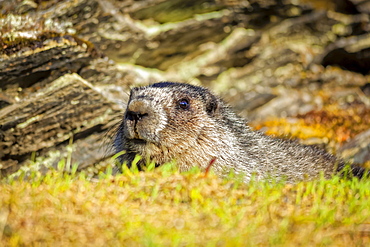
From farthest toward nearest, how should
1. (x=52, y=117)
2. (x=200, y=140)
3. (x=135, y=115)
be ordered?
(x=52, y=117), (x=200, y=140), (x=135, y=115)

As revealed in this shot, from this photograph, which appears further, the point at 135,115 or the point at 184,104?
the point at 184,104

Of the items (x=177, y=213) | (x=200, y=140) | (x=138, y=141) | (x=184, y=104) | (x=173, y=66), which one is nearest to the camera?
(x=177, y=213)

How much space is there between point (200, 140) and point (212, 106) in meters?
0.73

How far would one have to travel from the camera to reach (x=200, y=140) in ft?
22.9

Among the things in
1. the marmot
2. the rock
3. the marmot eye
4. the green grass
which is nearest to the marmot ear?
the marmot

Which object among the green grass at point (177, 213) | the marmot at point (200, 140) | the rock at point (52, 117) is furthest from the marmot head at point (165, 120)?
the rock at point (52, 117)

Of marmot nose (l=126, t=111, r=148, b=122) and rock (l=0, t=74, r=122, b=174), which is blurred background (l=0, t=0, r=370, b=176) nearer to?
rock (l=0, t=74, r=122, b=174)

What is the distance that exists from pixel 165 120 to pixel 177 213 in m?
2.47

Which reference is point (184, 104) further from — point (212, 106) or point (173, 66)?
point (173, 66)

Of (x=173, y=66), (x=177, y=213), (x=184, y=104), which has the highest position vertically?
(x=177, y=213)

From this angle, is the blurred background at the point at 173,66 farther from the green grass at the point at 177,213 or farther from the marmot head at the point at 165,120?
the green grass at the point at 177,213

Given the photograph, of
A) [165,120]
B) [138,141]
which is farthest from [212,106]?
[138,141]

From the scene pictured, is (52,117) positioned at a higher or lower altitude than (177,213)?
lower

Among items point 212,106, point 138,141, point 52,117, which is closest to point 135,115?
point 138,141
